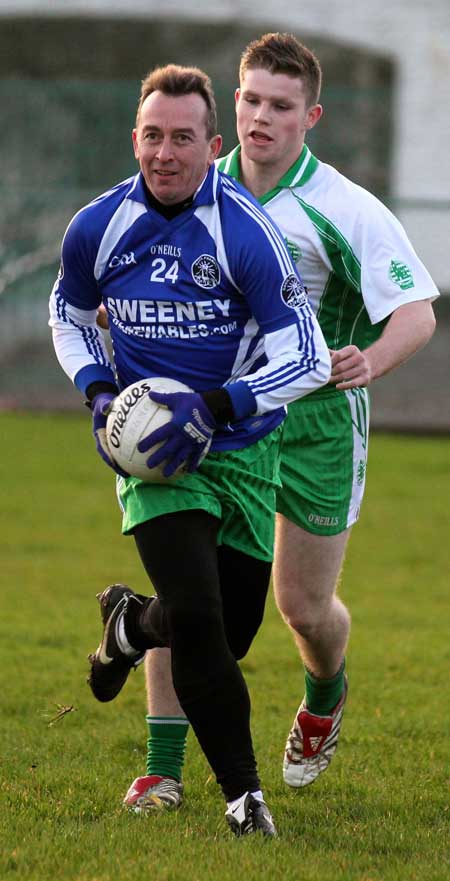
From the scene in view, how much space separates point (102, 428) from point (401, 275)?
116 cm

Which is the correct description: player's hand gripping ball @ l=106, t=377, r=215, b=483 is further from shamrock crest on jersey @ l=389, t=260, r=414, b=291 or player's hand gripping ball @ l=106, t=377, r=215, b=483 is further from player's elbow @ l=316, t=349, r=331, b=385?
shamrock crest on jersey @ l=389, t=260, r=414, b=291

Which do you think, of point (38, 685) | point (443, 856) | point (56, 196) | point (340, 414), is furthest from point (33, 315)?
point (443, 856)

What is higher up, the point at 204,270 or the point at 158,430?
the point at 204,270

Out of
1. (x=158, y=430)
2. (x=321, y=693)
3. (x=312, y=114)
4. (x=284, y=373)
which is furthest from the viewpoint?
(x=321, y=693)

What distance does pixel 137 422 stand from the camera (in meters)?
4.13

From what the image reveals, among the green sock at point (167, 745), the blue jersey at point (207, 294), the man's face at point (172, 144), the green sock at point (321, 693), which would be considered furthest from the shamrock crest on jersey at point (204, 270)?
the green sock at point (321, 693)

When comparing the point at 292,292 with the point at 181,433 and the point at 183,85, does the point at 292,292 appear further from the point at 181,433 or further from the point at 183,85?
the point at 183,85

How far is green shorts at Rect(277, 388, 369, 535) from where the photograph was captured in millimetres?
5180

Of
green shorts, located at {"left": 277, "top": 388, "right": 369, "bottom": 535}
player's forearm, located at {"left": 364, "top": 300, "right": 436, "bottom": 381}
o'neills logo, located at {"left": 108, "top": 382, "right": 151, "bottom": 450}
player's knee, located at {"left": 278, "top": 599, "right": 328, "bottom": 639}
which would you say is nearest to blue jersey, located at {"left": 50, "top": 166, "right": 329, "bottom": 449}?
o'neills logo, located at {"left": 108, "top": 382, "right": 151, "bottom": 450}

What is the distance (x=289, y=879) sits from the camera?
3.73 meters

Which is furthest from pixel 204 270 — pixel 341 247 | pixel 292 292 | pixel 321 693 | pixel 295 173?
pixel 321 693

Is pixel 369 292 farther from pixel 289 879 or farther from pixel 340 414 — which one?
pixel 289 879

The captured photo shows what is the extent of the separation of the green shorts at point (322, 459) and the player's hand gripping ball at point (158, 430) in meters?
1.01

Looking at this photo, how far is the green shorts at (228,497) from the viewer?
14.2 feet
